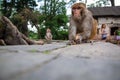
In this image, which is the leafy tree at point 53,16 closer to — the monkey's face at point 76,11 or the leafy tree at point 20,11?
the leafy tree at point 20,11

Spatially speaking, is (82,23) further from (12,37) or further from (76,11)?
(12,37)

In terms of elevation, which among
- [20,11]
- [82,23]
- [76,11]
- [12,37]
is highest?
[20,11]

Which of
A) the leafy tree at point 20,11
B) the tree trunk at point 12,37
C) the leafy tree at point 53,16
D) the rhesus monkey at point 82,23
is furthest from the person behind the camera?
the leafy tree at point 53,16

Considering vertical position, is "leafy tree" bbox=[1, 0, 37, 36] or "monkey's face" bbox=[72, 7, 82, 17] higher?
"leafy tree" bbox=[1, 0, 37, 36]

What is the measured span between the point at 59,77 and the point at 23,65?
0.15 meters

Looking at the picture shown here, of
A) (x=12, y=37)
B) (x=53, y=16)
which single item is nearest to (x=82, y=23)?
(x=12, y=37)

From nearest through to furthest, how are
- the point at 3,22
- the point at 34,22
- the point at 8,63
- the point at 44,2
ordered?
the point at 8,63, the point at 3,22, the point at 34,22, the point at 44,2

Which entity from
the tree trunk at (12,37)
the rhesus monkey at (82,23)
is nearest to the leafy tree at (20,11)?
the tree trunk at (12,37)

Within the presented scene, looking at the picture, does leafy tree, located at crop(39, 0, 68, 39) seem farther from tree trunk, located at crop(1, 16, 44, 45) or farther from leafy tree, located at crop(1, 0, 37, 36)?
tree trunk, located at crop(1, 16, 44, 45)

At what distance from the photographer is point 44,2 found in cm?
3806

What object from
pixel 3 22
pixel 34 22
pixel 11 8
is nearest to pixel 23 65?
pixel 3 22

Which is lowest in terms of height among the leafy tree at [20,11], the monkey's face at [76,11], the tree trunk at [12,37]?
the tree trunk at [12,37]

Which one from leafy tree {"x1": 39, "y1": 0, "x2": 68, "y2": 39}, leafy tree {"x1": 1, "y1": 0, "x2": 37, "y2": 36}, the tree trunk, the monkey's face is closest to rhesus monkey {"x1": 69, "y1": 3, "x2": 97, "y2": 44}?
the monkey's face

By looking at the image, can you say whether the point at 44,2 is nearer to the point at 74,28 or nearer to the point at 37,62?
the point at 74,28
